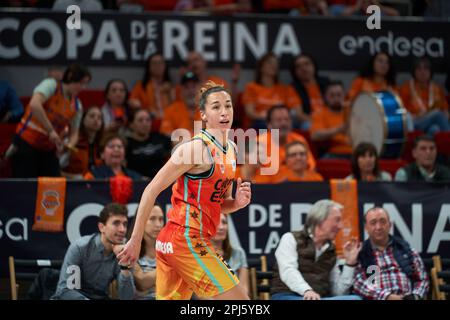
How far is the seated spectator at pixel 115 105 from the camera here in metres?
10.0

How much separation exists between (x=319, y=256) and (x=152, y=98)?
4.07 m

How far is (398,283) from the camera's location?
754cm

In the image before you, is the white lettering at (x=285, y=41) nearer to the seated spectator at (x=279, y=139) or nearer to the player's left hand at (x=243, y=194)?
the seated spectator at (x=279, y=139)

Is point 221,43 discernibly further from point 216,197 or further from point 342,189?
point 216,197

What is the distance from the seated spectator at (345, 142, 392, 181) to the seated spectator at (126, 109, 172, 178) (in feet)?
6.07

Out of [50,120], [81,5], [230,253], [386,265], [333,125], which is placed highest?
[81,5]

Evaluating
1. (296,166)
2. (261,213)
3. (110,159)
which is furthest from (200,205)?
(296,166)

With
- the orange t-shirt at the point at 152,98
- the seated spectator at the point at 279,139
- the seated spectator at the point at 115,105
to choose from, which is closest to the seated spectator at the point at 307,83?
the seated spectator at the point at 279,139

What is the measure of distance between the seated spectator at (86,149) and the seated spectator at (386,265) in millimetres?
2763

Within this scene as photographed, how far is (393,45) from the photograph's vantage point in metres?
11.8

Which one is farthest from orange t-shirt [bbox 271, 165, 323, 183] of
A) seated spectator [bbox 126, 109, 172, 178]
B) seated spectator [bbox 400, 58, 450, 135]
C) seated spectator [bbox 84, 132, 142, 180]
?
seated spectator [bbox 400, 58, 450, 135]

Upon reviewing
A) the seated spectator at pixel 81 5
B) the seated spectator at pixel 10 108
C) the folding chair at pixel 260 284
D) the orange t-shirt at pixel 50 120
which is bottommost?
the folding chair at pixel 260 284

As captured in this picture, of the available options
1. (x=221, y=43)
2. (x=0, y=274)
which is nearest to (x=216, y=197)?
(x=0, y=274)

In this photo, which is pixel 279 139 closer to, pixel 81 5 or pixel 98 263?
pixel 98 263
